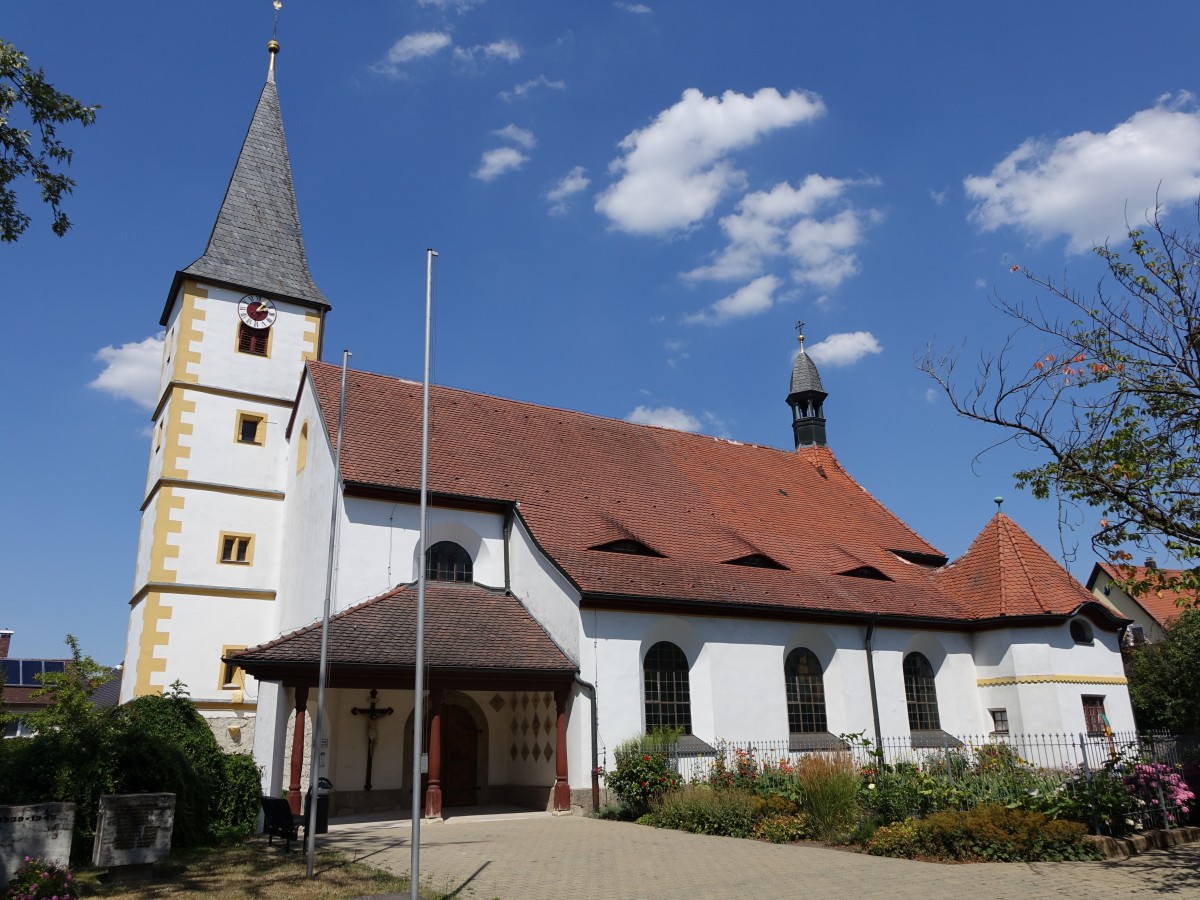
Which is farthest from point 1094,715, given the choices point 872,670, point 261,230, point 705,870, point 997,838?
point 261,230

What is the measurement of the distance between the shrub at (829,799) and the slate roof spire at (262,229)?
17.4m

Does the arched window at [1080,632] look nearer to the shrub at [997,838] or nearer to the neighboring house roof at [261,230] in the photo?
the shrub at [997,838]

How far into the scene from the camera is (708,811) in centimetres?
1481

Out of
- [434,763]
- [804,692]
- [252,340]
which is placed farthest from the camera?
[252,340]

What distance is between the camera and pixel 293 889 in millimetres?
9750

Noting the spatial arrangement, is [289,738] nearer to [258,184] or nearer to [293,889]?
[293,889]

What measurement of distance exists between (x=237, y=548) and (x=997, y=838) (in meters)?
17.2

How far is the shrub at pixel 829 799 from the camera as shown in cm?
1342

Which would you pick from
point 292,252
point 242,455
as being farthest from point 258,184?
point 242,455

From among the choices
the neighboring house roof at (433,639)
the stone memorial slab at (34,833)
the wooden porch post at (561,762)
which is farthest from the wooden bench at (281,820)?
the wooden porch post at (561,762)

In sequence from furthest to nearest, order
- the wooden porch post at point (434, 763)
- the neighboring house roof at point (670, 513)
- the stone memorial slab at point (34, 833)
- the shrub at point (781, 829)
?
the neighboring house roof at point (670, 513)
the wooden porch post at point (434, 763)
the shrub at point (781, 829)
the stone memorial slab at point (34, 833)

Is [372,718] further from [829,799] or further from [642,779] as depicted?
[829,799]

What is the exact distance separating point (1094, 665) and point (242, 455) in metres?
22.1

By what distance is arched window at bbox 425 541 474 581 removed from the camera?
20078mm
